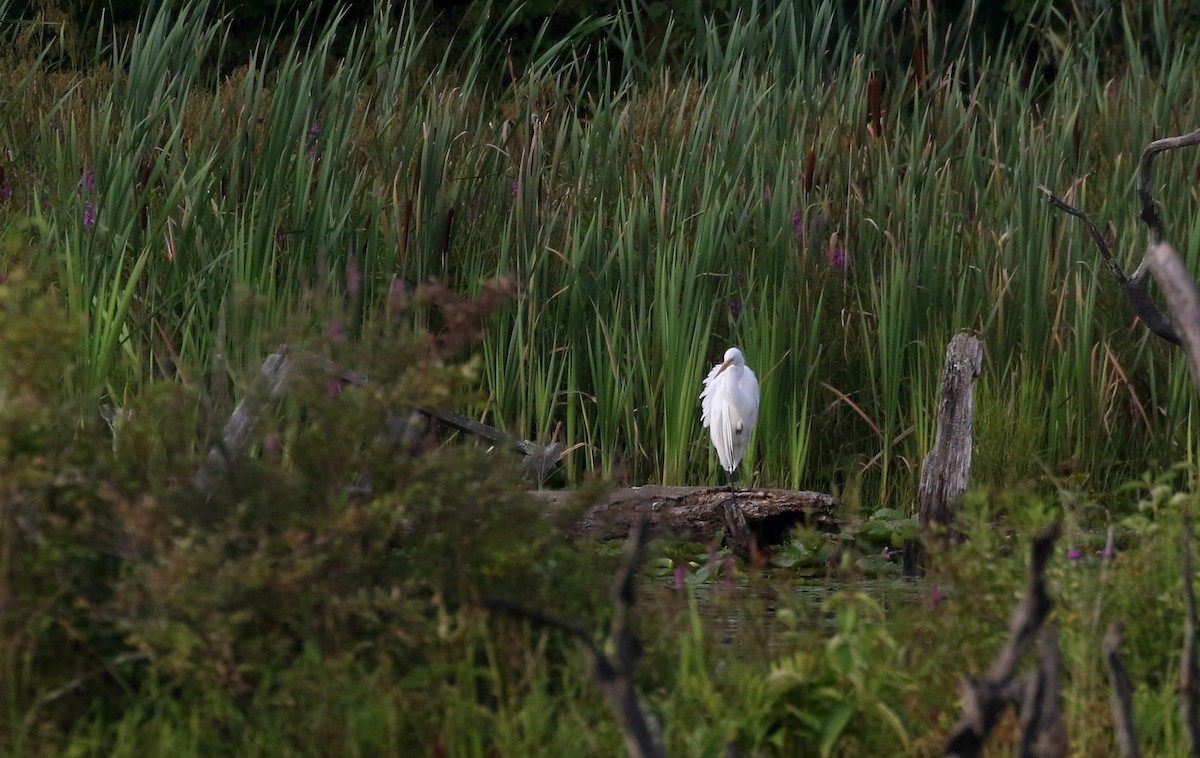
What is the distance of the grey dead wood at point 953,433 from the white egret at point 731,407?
645 mm

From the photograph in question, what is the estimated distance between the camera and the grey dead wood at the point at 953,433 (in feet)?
15.7

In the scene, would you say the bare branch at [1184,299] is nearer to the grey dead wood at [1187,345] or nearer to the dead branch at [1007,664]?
the grey dead wood at [1187,345]

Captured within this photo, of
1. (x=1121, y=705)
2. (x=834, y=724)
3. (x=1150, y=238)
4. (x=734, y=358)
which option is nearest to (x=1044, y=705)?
(x=1121, y=705)

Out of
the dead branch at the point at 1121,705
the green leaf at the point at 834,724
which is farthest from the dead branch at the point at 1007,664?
the green leaf at the point at 834,724

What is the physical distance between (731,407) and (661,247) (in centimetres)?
79

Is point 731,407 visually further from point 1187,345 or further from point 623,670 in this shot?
point 623,670

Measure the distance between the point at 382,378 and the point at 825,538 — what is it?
239 centimetres

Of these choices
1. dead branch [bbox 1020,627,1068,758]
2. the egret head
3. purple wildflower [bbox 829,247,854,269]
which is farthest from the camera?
purple wildflower [bbox 829,247,854,269]

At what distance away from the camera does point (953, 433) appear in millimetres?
4820

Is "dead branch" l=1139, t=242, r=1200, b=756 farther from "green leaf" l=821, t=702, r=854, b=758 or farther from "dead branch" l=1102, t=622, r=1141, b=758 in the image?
"green leaf" l=821, t=702, r=854, b=758

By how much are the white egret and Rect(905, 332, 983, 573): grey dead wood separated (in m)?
0.65

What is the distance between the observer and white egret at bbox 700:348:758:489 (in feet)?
16.9

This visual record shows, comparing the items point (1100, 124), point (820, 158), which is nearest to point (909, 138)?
point (820, 158)

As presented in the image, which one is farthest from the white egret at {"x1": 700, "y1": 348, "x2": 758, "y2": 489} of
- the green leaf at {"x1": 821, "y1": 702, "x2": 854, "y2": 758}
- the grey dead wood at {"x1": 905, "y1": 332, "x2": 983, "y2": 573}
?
the green leaf at {"x1": 821, "y1": 702, "x2": 854, "y2": 758}
